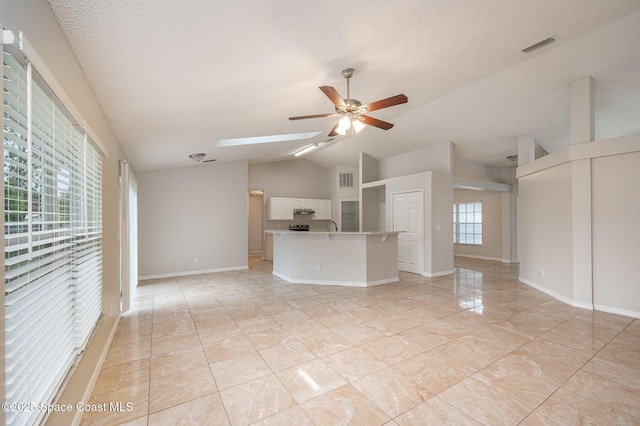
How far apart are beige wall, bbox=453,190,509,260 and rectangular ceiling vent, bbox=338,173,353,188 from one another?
12.7 feet

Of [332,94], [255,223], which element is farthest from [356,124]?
[255,223]

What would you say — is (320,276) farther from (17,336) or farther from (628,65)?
(628,65)

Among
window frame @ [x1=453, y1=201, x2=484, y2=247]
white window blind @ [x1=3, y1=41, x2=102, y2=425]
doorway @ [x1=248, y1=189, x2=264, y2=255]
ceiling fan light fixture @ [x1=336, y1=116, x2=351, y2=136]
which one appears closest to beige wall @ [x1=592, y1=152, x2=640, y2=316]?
ceiling fan light fixture @ [x1=336, y1=116, x2=351, y2=136]

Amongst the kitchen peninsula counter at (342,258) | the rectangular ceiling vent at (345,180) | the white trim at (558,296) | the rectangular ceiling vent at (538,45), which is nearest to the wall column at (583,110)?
the rectangular ceiling vent at (538,45)

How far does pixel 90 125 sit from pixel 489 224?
32.2 ft

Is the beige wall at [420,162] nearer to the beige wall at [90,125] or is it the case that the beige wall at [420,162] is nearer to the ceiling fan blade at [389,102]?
the ceiling fan blade at [389,102]

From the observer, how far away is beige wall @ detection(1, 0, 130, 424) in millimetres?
1168

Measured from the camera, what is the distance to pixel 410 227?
6672mm

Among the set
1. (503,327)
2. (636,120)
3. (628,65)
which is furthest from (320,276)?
(636,120)

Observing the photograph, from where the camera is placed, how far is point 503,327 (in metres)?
3.24

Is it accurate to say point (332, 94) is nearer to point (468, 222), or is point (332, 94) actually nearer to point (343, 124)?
point (343, 124)

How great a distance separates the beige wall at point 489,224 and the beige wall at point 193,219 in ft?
24.2

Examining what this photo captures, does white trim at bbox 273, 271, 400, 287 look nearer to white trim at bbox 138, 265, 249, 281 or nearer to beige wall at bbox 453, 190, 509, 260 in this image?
white trim at bbox 138, 265, 249, 281

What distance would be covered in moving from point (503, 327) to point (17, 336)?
13.3 ft
